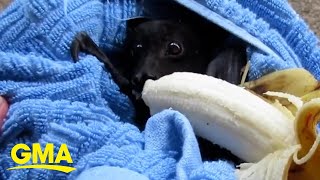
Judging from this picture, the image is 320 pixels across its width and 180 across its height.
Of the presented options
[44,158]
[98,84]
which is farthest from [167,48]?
[44,158]

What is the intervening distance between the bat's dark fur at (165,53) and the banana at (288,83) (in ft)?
0.15

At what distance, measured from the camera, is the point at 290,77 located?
28.1 inches

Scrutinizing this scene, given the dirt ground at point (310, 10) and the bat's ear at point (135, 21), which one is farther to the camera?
the dirt ground at point (310, 10)

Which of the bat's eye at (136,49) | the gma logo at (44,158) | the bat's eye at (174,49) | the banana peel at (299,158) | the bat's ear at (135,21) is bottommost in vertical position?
the gma logo at (44,158)

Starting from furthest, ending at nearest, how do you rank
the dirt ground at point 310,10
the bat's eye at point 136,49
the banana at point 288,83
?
the dirt ground at point 310,10 → the bat's eye at point 136,49 → the banana at point 288,83

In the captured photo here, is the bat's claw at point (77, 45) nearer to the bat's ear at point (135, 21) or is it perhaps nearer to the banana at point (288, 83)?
the bat's ear at point (135, 21)

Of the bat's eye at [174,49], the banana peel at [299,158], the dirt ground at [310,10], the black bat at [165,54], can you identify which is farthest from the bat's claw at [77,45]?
the dirt ground at [310,10]

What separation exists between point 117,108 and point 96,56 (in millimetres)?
66

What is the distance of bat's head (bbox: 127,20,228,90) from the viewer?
0.77 m

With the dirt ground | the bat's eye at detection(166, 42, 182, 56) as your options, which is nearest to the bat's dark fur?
the bat's eye at detection(166, 42, 182, 56)

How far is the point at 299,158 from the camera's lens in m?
0.57

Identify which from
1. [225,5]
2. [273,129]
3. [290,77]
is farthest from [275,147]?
[225,5]

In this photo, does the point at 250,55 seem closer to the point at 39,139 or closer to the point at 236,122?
the point at 236,122

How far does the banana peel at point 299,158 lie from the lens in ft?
1.81
